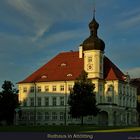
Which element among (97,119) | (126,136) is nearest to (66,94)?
(97,119)

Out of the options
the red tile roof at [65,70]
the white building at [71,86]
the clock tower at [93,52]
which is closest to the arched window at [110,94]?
the white building at [71,86]

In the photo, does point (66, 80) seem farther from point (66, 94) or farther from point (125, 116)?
point (125, 116)

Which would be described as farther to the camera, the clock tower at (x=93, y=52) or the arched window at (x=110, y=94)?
the arched window at (x=110, y=94)

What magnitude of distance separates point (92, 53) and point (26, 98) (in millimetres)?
18814

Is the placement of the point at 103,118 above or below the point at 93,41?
below

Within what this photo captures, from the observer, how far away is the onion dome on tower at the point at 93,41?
98.0m

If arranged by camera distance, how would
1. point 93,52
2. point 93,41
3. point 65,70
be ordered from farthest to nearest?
point 65,70
point 93,52
point 93,41

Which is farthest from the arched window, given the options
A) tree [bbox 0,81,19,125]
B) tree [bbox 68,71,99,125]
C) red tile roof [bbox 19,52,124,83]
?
tree [bbox 0,81,19,125]

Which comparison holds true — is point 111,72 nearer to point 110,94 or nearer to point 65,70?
point 110,94

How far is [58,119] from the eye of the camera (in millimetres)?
100688

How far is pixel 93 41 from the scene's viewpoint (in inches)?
3856

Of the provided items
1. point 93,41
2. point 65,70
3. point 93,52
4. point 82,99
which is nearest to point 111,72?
point 93,52

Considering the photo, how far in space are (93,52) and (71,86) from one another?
9025 millimetres

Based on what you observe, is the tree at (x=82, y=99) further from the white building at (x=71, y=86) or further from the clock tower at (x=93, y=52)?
the clock tower at (x=93, y=52)
